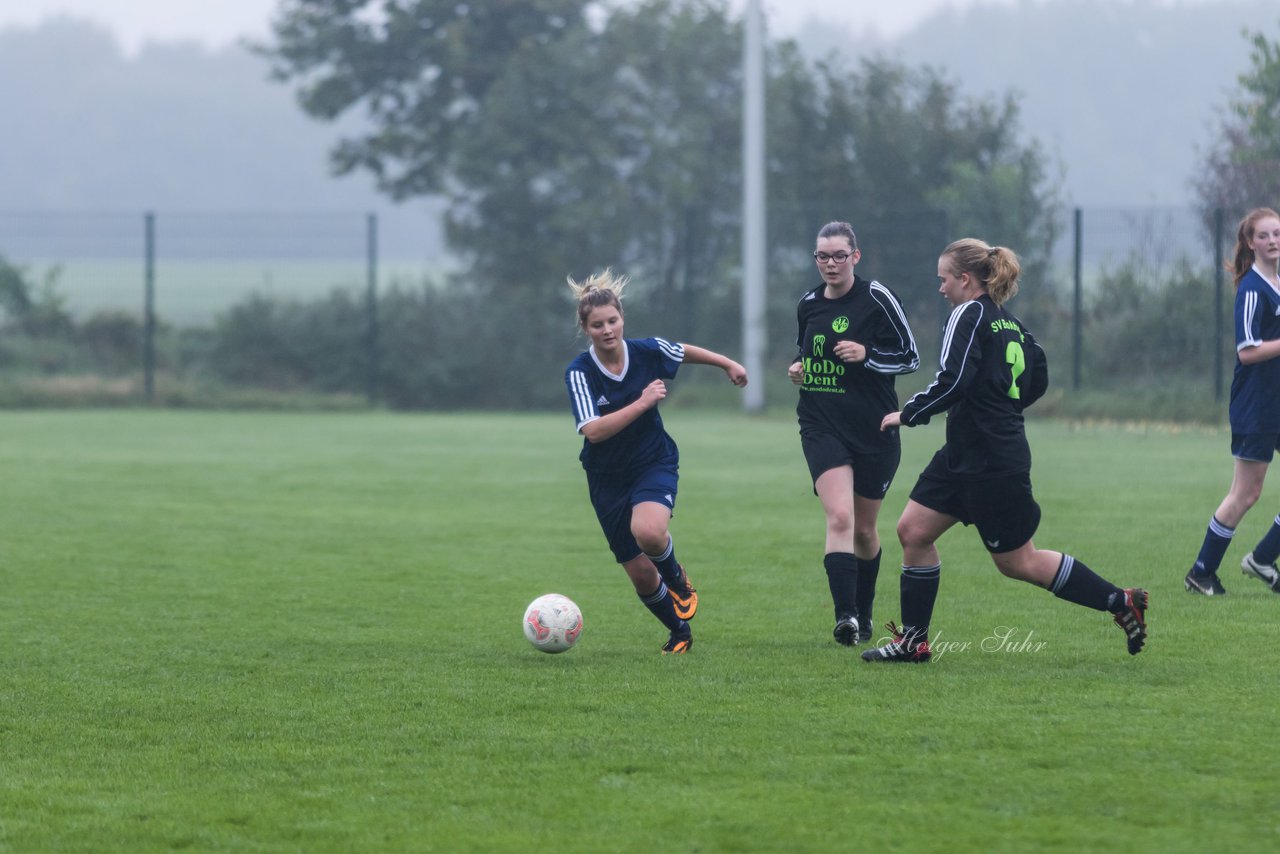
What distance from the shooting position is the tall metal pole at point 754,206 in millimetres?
24484

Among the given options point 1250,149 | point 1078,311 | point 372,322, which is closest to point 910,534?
point 1078,311

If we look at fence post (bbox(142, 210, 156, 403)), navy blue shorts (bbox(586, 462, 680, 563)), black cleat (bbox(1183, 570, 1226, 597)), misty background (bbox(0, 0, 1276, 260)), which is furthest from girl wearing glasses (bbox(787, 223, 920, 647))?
misty background (bbox(0, 0, 1276, 260))

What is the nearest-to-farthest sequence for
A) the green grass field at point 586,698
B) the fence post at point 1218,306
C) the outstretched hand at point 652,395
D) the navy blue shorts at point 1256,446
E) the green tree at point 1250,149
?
the green grass field at point 586,698, the outstretched hand at point 652,395, the navy blue shorts at point 1256,446, the fence post at point 1218,306, the green tree at point 1250,149

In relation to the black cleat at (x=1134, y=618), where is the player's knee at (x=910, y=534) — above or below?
above

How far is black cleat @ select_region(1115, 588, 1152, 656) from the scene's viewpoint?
246 inches

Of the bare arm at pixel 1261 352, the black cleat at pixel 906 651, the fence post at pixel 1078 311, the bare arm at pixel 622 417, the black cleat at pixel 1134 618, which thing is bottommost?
the black cleat at pixel 906 651

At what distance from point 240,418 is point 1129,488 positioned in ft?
49.1

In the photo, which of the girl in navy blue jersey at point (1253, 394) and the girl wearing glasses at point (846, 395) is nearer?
the girl wearing glasses at point (846, 395)

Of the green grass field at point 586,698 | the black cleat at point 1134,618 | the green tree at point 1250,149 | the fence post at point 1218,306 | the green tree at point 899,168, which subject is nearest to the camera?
the green grass field at point 586,698

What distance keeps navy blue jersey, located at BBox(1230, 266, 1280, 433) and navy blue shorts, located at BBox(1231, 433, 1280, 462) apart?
0.08ft

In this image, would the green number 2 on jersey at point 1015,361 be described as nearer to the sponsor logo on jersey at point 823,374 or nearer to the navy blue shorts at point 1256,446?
the sponsor logo on jersey at point 823,374

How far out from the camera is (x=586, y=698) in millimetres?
5848

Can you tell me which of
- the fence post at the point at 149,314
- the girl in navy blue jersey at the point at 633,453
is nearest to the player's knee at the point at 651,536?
the girl in navy blue jersey at the point at 633,453

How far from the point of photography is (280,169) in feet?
406
